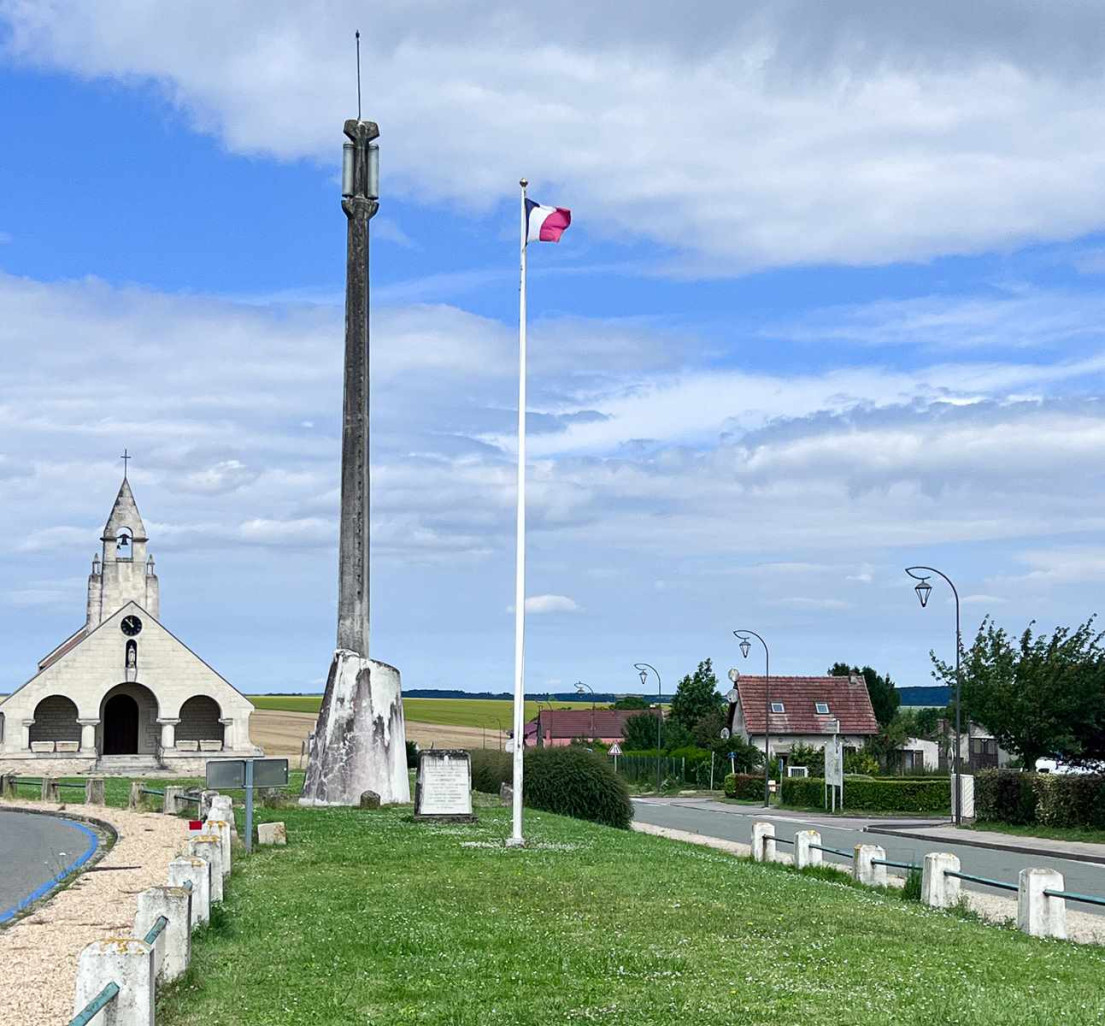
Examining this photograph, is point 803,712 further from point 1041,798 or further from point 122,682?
point 1041,798

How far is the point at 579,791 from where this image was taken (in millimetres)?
34031

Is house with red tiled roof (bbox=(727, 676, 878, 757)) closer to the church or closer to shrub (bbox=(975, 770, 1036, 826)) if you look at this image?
the church

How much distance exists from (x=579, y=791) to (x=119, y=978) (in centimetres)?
2672

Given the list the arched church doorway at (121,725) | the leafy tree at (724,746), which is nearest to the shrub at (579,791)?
the arched church doorway at (121,725)

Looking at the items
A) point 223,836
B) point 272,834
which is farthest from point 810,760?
point 223,836

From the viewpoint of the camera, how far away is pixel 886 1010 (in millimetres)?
9641

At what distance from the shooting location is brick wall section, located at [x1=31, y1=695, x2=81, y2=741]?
6631 centimetres

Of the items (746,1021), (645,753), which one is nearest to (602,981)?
(746,1021)

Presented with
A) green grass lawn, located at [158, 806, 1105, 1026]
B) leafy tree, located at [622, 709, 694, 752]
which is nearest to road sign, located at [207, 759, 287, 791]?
green grass lawn, located at [158, 806, 1105, 1026]

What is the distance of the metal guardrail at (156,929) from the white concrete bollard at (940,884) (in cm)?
Result: 965

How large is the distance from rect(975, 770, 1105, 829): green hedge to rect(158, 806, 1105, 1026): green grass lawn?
20669 millimetres

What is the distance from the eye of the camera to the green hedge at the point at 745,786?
201 feet

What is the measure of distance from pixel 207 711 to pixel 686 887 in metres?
55.2

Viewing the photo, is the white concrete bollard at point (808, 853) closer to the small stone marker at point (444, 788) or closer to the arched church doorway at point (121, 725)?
the small stone marker at point (444, 788)
